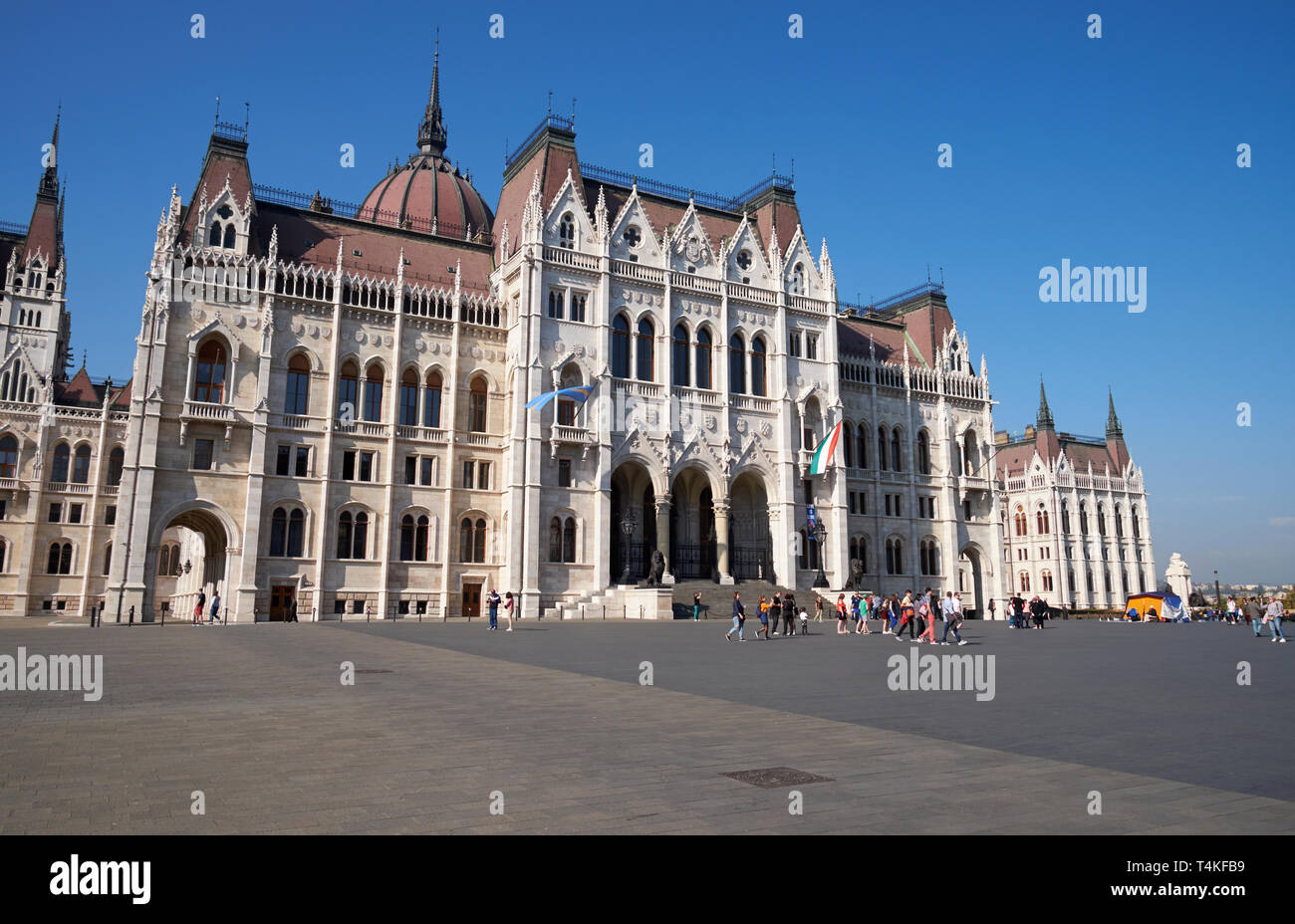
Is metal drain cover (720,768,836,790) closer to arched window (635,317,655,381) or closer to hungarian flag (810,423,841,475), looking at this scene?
arched window (635,317,655,381)

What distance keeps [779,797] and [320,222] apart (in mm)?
53247

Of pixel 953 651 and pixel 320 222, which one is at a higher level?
pixel 320 222

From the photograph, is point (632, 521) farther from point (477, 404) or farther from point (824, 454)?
point (824, 454)

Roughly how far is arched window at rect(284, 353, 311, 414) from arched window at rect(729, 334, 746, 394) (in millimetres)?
25475

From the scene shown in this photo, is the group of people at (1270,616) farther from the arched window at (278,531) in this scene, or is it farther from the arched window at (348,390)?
the arched window at (278,531)

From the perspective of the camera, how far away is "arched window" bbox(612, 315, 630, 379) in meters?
53.8

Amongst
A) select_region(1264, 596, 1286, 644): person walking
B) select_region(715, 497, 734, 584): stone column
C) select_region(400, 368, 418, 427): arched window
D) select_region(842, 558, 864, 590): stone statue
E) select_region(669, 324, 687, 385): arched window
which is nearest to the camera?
select_region(1264, 596, 1286, 644): person walking

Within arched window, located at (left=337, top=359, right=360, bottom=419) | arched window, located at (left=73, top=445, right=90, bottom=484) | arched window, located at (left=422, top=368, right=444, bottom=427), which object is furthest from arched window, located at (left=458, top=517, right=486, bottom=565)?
arched window, located at (left=73, top=445, right=90, bottom=484)

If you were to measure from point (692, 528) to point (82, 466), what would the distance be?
4686 cm

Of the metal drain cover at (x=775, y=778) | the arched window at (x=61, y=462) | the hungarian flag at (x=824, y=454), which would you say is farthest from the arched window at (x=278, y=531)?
the metal drain cover at (x=775, y=778)

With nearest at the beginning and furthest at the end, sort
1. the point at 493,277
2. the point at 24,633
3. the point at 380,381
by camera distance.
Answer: the point at 24,633, the point at 380,381, the point at 493,277
